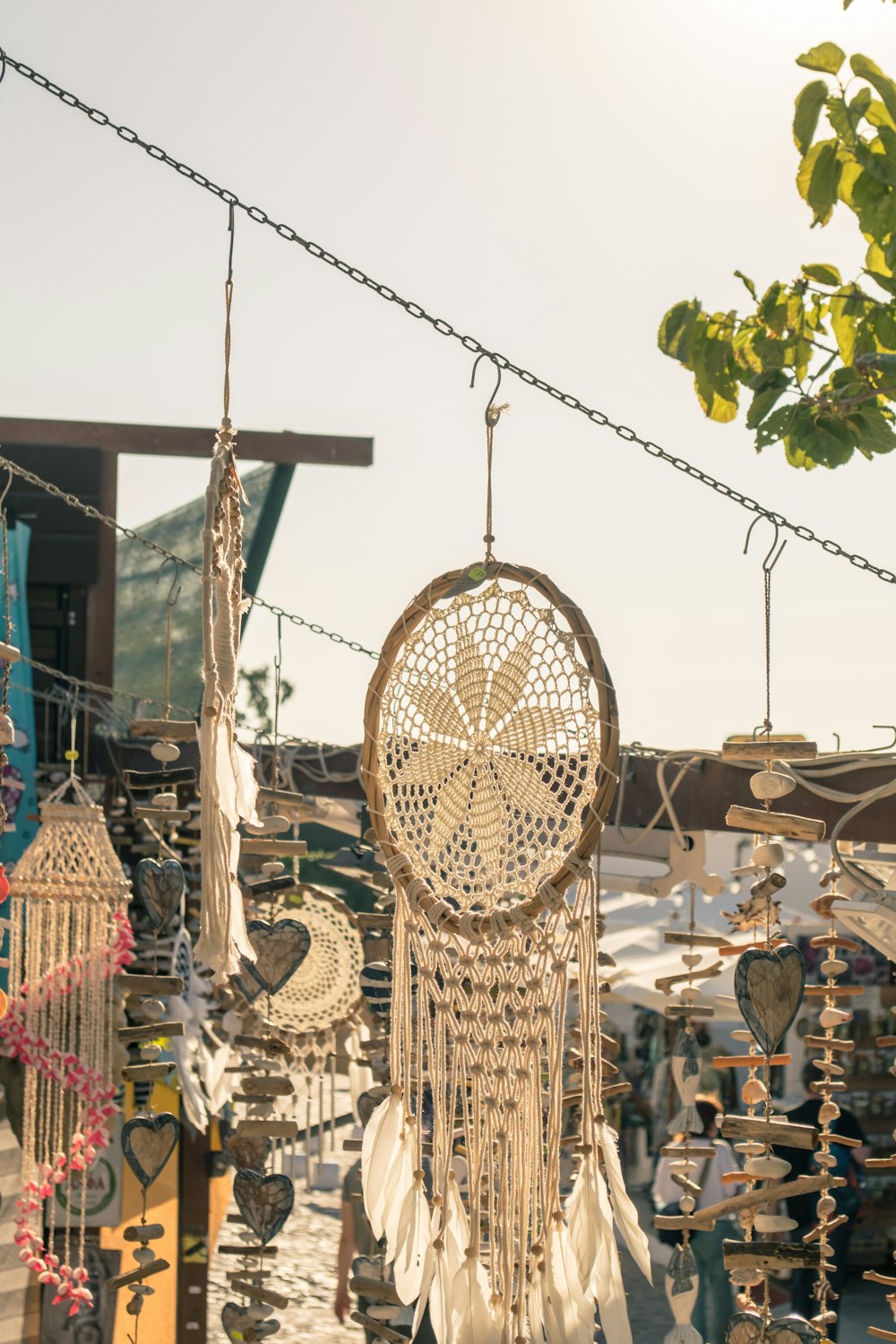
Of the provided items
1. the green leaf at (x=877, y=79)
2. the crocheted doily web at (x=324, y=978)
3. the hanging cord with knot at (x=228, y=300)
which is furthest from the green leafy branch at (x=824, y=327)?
the crocheted doily web at (x=324, y=978)

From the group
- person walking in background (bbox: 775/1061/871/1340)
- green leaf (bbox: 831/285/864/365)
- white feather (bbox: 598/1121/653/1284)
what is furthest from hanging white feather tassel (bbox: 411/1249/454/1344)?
person walking in background (bbox: 775/1061/871/1340)

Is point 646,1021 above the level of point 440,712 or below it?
below

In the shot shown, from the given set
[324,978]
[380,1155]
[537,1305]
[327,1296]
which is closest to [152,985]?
[380,1155]

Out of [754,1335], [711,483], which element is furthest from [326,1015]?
[711,483]

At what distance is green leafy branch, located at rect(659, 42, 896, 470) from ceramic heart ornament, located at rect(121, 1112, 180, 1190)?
1852mm

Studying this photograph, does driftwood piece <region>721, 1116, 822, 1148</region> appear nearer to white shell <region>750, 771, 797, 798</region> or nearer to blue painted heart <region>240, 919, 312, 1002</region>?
white shell <region>750, 771, 797, 798</region>

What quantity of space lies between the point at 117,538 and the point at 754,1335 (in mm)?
4714

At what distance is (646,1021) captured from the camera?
8.53 m

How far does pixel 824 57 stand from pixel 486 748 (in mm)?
1032

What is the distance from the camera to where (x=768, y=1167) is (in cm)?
241

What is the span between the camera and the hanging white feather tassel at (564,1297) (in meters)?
2.00

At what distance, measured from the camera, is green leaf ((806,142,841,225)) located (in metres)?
2.13

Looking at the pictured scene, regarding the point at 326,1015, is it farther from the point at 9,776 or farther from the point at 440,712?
the point at 440,712

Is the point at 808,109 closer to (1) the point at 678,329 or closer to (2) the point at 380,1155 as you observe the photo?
(1) the point at 678,329
